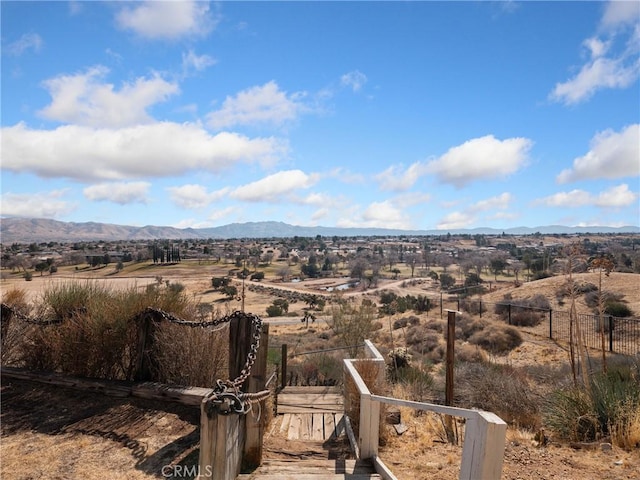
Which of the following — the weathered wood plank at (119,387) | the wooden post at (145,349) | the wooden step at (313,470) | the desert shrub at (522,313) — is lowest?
the desert shrub at (522,313)

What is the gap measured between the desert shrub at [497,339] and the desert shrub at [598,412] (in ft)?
41.6

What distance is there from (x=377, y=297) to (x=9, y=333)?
38.4 metres

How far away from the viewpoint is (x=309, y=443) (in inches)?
227

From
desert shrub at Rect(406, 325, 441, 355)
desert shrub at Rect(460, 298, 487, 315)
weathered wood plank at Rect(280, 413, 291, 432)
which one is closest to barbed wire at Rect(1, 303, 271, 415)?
weathered wood plank at Rect(280, 413, 291, 432)

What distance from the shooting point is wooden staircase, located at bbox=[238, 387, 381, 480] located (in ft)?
14.3

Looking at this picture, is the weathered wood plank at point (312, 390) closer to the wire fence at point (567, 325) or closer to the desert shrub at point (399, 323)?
the wire fence at point (567, 325)

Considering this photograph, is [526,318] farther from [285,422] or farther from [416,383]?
[285,422]

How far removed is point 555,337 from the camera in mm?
19172

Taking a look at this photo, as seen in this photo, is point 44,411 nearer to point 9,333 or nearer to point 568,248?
point 9,333

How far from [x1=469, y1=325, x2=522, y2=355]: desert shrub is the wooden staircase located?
12.3 m

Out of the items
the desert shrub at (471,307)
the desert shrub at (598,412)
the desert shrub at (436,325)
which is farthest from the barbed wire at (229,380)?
the desert shrub at (471,307)

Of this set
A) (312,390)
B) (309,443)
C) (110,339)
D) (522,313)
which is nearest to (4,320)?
(110,339)

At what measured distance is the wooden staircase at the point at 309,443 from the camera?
4344 millimetres

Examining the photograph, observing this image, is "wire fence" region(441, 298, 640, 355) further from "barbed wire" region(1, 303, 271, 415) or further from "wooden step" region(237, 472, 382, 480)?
"barbed wire" region(1, 303, 271, 415)
